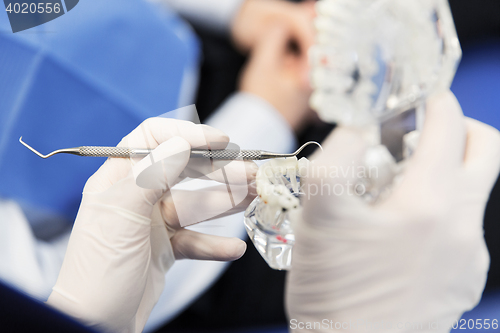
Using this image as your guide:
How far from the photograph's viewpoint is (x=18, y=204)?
2.82 feet

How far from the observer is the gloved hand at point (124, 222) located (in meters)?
0.61

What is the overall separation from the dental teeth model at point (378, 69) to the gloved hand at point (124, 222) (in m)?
0.16

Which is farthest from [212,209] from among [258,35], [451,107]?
[258,35]

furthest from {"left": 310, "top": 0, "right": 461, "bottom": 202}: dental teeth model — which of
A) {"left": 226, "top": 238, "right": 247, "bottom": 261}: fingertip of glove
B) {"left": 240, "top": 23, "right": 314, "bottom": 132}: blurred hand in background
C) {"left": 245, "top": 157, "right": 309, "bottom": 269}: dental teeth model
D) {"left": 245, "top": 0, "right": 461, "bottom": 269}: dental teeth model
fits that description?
{"left": 240, "top": 23, "right": 314, "bottom": 132}: blurred hand in background

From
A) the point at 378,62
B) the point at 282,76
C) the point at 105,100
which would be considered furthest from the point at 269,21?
the point at 378,62

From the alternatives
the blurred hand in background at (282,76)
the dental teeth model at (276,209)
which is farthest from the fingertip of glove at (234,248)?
the blurred hand in background at (282,76)

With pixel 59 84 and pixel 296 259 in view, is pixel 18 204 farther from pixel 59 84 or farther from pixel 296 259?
pixel 296 259

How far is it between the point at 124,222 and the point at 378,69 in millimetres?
525

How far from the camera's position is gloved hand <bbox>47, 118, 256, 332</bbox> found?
61 cm

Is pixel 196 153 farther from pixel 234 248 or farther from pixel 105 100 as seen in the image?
pixel 105 100

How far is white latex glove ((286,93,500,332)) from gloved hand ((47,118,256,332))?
203 millimetres

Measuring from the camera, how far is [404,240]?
537mm

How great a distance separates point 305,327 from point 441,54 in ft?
1.79

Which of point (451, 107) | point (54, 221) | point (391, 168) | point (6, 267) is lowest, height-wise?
point (54, 221)
